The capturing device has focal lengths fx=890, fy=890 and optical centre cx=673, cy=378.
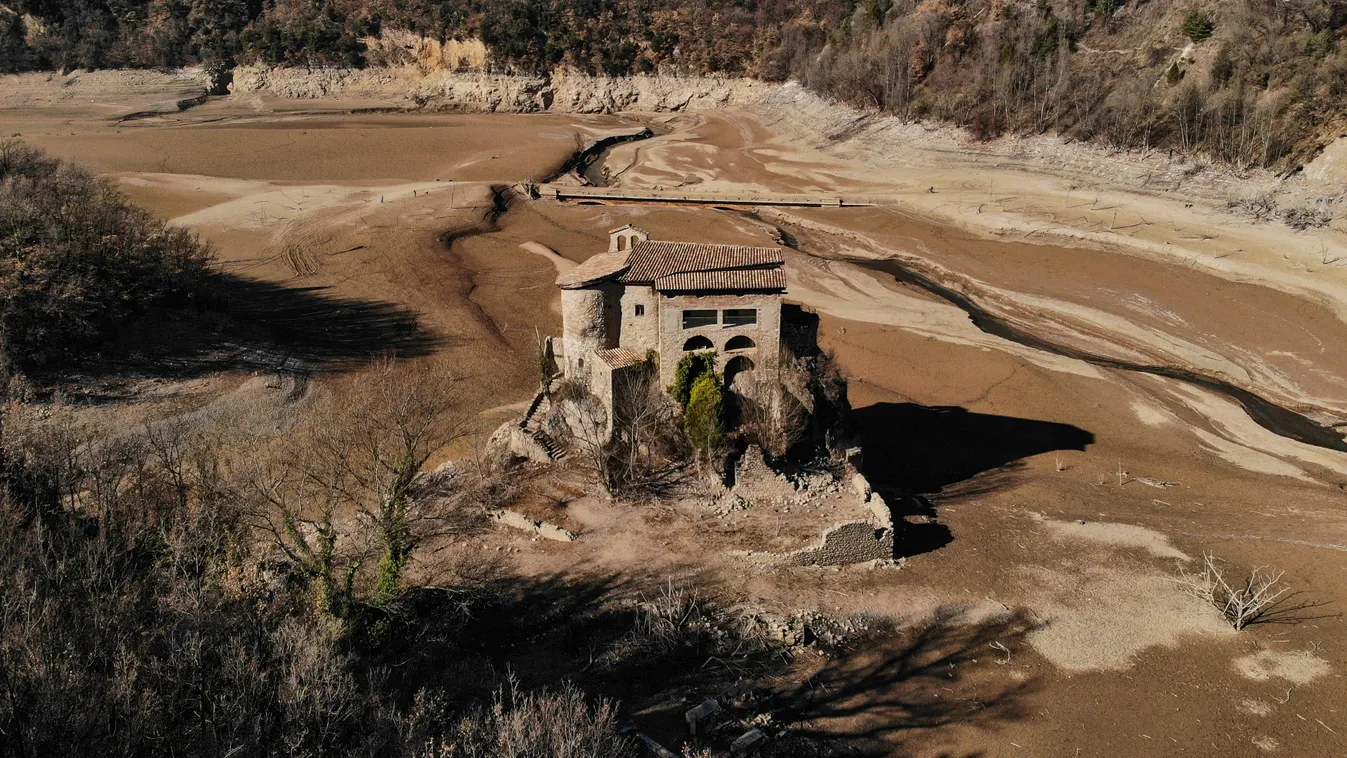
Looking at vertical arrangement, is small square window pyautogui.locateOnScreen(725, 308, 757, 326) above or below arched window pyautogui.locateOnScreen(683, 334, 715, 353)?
above

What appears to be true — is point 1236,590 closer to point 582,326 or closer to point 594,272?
point 582,326

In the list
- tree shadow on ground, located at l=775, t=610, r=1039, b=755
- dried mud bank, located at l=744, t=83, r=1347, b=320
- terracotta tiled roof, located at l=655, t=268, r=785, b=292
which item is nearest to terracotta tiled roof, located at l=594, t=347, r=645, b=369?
terracotta tiled roof, located at l=655, t=268, r=785, b=292

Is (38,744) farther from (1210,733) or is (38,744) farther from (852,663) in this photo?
(1210,733)

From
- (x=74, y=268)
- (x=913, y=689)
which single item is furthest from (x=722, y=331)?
(x=74, y=268)

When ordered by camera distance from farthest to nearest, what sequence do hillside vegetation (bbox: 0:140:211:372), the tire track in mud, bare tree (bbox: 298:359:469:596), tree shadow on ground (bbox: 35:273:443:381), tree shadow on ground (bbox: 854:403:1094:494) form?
1. the tire track in mud
2. tree shadow on ground (bbox: 35:273:443:381)
3. hillside vegetation (bbox: 0:140:211:372)
4. tree shadow on ground (bbox: 854:403:1094:494)
5. bare tree (bbox: 298:359:469:596)

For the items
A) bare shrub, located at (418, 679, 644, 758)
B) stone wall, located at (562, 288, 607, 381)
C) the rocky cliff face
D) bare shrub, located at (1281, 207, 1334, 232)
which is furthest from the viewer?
the rocky cliff face

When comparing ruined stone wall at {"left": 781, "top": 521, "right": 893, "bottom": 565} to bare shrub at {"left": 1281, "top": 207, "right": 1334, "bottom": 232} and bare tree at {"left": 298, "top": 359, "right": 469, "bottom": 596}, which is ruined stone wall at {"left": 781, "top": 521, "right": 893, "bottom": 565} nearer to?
bare tree at {"left": 298, "top": 359, "right": 469, "bottom": 596}
